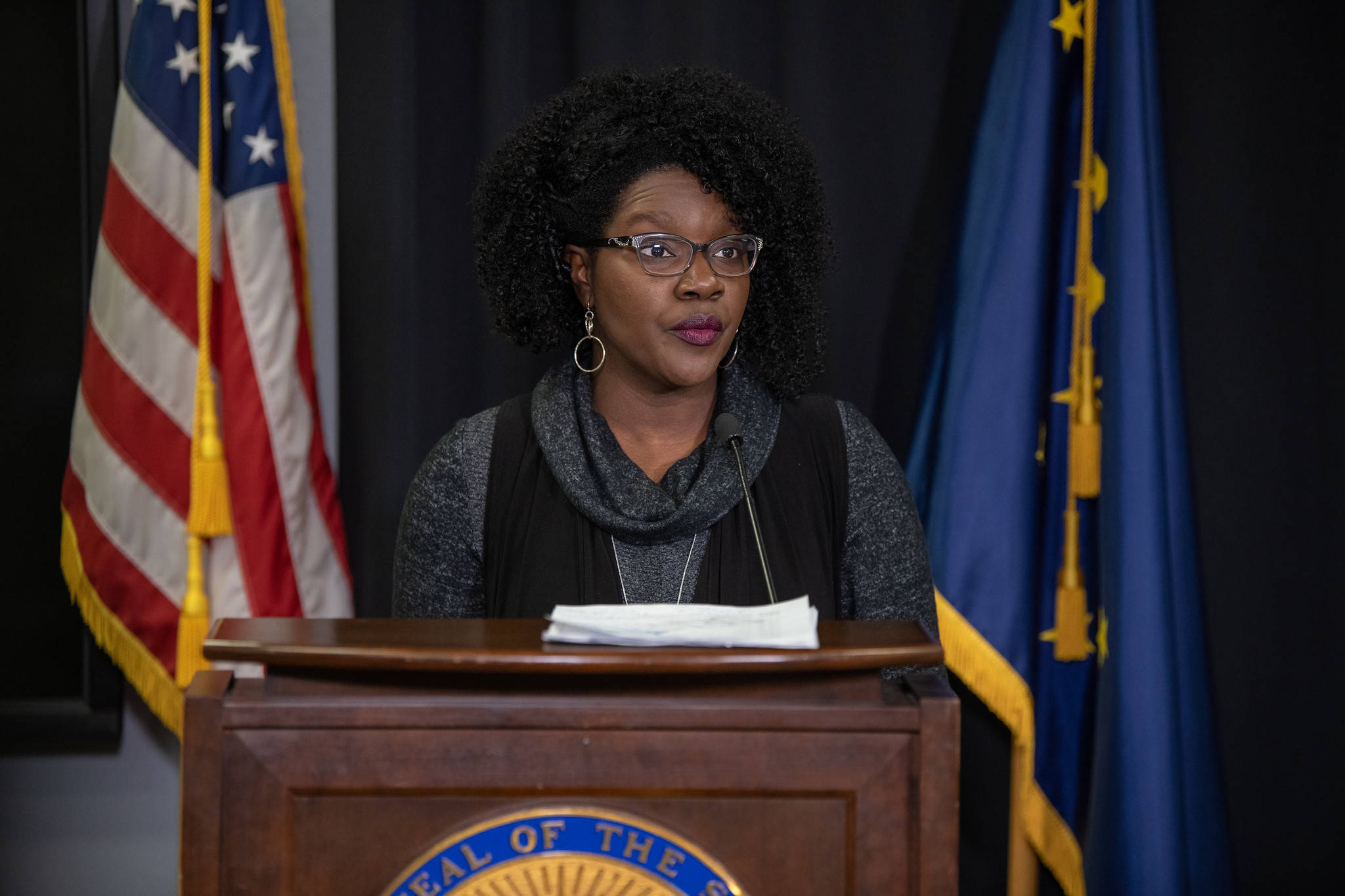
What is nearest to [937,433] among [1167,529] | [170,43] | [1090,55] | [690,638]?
[1167,529]

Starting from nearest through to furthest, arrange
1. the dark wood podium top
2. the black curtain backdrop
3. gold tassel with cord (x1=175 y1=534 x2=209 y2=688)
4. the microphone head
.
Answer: the dark wood podium top, the microphone head, gold tassel with cord (x1=175 y1=534 x2=209 y2=688), the black curtain backdrop

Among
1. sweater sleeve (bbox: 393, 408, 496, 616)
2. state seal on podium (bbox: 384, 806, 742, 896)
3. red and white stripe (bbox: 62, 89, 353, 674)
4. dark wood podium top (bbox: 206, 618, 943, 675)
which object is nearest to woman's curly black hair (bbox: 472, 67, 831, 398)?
sweater sleeve (bbox: 393, 408, 496, 616)

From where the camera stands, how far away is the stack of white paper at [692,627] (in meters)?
0.85

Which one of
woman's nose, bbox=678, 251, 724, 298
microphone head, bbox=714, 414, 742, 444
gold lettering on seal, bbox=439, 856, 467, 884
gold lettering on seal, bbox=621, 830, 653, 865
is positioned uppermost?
woman's nose, bbox=678, 251, 724, 298

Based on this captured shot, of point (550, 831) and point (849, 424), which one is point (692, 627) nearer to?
point (550, 831)

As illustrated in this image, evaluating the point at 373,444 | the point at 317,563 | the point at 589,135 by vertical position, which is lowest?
the point at 317,563

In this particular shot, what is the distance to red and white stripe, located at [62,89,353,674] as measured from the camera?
2.08m

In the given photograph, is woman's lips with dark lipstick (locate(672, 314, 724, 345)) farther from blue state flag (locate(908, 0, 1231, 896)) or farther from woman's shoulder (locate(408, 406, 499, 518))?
blue state flag (locate(908, 0, 1231, 896))

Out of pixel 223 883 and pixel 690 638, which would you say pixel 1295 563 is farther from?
pixel 223 883

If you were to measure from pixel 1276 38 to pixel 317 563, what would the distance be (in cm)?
201

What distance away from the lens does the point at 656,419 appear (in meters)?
1.60

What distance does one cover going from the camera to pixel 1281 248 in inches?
87.7

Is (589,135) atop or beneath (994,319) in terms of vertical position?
atop

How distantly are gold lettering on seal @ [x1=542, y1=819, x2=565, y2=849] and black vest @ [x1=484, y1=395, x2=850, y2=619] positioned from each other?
66cm
